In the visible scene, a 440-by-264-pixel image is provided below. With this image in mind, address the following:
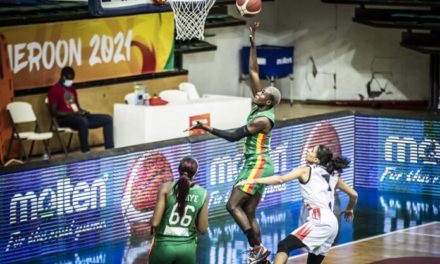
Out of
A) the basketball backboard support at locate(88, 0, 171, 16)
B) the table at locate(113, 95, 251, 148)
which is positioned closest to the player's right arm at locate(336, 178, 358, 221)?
the basketball backboard support at locate(88, 0, 171, 16)

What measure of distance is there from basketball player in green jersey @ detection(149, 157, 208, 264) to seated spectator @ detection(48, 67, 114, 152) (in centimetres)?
953

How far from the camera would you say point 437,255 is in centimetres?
1517


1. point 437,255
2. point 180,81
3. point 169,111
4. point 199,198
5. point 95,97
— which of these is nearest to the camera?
point 199,198

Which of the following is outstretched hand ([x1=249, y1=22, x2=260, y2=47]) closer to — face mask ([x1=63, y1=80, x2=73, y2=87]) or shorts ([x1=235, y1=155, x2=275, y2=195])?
shorts ([x1=235, y1=155, x2=275, y2=195])

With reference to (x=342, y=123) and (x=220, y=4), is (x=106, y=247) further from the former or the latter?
(x=220, y=4)

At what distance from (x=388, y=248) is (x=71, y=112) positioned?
23.4 ft

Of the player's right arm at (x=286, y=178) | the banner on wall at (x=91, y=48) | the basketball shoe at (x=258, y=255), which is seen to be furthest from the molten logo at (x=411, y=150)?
the player's right arm at (x=286, y=178)

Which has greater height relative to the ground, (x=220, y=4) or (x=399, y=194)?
(x=220, y=4)

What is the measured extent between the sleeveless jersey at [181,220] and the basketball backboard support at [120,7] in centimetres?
588

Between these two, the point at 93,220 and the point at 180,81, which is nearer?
the point at 93,220

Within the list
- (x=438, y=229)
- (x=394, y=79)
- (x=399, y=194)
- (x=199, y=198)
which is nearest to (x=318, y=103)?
(x=394, y=79)

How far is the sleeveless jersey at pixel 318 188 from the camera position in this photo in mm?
12422

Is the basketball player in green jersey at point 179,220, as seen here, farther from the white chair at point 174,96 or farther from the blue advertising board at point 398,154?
the white chair at point 174,96

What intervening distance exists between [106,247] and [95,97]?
7026 millimetres
